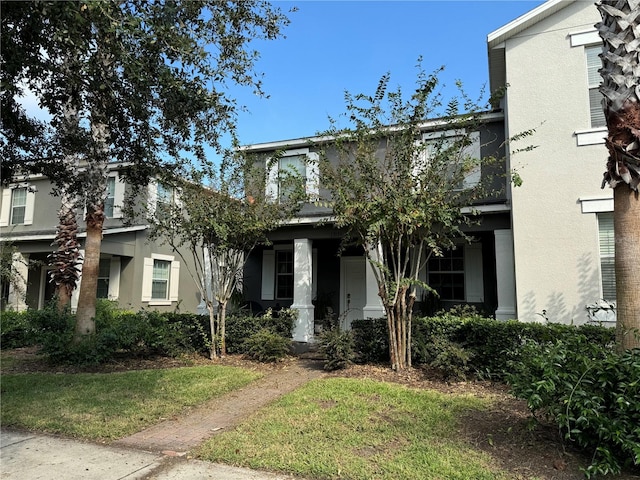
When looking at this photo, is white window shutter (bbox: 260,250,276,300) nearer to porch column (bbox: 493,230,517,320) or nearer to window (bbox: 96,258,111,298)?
window (bbox: 96,258,111,298)

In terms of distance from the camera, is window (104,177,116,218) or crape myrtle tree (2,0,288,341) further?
window (104,177,116,218)

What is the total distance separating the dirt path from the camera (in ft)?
15.8

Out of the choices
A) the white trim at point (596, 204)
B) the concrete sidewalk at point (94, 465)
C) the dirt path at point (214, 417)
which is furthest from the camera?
the white trim at point (596, 204)

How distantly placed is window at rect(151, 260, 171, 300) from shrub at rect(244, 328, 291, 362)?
938cm

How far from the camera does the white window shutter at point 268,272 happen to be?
1445cm

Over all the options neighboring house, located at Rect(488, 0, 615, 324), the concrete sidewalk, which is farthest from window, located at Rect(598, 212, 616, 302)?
the concrete sidewalk

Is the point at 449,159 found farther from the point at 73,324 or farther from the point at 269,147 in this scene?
the point at 73,324

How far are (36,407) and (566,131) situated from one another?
10.7 metres

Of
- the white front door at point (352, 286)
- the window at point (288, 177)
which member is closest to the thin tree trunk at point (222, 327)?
the window at point (288, 177)

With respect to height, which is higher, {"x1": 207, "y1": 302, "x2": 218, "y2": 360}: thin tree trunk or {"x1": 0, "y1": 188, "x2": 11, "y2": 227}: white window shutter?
{"x1": 0, "y1": 188, "x2": 11, "y2": 227}: white window shutter

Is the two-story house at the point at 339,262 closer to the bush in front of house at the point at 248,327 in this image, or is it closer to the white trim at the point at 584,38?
the bush in front of house at the point at 248,327

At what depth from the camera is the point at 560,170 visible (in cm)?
916

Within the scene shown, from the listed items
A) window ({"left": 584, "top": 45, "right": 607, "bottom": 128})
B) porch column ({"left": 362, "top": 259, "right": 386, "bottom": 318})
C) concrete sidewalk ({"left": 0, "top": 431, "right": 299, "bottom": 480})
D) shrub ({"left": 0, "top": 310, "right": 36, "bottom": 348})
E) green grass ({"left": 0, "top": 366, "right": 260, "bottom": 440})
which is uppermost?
Answer: window ({"left": 584, "top": 45, "right": 607, "bottom": 128})

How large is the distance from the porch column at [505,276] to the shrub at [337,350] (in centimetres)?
392
